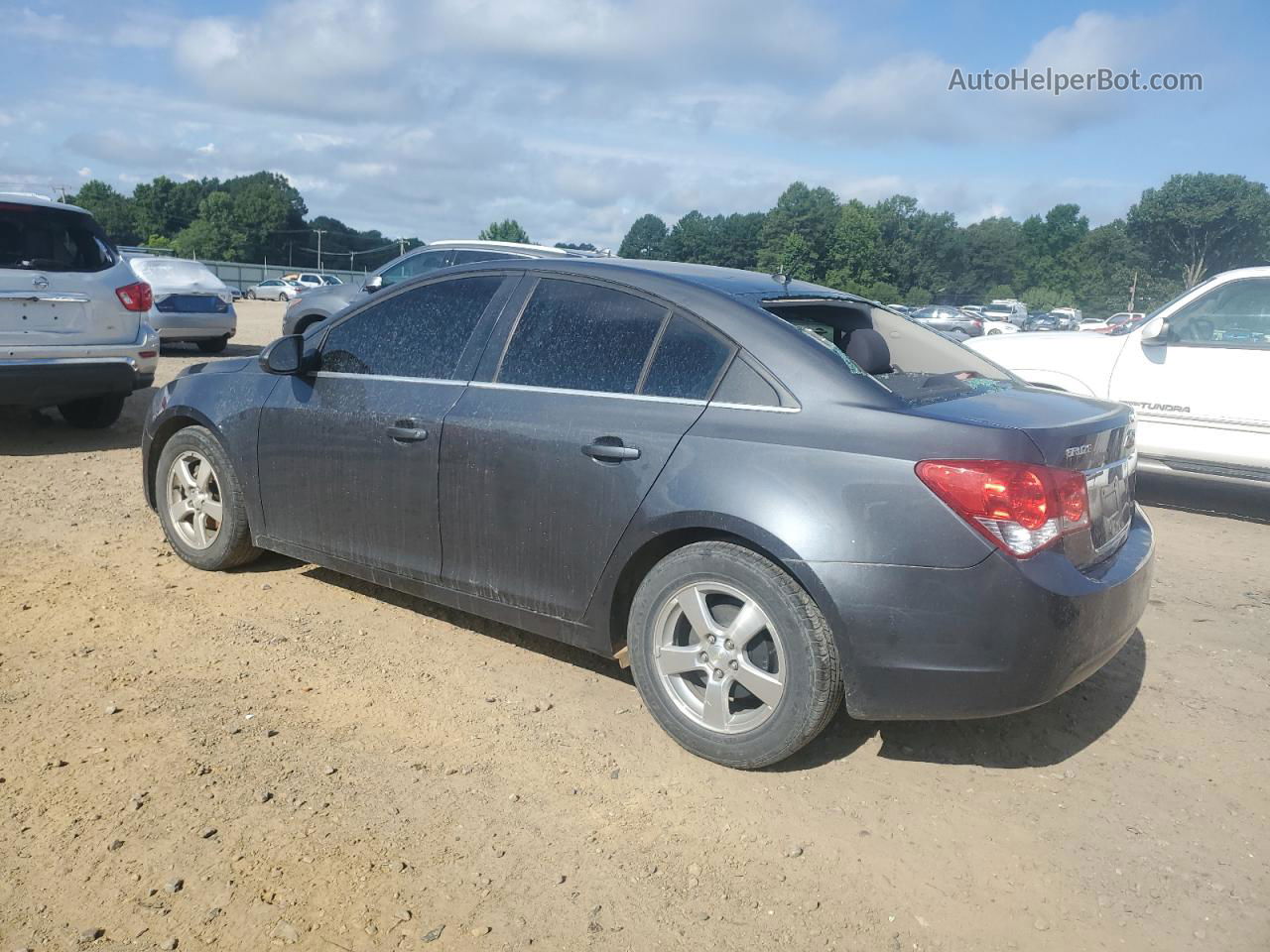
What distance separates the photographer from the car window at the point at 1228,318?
7.62m

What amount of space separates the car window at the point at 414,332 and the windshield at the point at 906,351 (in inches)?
50.5

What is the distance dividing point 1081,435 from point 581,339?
176 centimetres

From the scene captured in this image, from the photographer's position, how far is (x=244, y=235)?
107 meters

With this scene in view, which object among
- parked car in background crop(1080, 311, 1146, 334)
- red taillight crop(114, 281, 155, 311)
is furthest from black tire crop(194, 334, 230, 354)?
parked car in background crop(1080, 311, 1146, 334)

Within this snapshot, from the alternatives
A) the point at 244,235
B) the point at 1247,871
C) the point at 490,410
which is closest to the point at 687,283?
the point at 490,410

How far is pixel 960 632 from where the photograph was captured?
3008mm

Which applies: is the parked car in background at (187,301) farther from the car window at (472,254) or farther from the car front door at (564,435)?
the car front door at (564,435)

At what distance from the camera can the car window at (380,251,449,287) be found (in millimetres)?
13344

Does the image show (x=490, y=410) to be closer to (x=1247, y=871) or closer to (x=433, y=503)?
(x=433, y=503)

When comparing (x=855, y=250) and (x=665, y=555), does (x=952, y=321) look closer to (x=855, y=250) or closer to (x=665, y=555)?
(x=665, y=555)

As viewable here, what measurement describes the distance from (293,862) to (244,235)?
114441 millimetres

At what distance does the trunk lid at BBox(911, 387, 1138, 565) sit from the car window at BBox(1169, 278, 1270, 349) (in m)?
4.70

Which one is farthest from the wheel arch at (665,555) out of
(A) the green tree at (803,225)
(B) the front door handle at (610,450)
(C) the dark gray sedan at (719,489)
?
(A) the green tree at (803,225)

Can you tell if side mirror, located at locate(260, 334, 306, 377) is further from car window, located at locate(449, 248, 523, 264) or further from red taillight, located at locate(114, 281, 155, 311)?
car window, located at locate(449, 248, 523, 264)
